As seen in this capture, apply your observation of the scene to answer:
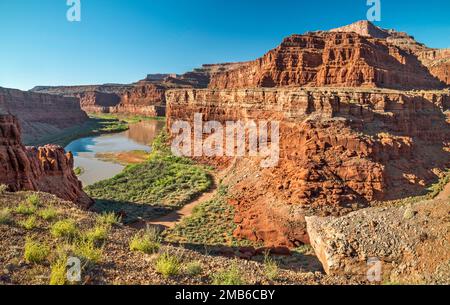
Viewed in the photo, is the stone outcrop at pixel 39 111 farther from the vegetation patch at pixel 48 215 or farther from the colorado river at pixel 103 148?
the vegetation patch at pixel 48 215

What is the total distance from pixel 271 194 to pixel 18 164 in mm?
15438

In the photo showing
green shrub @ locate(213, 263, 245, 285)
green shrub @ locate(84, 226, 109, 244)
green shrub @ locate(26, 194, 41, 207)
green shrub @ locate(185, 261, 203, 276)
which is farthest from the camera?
green shrub @ locate(26, 194, 41, 207)

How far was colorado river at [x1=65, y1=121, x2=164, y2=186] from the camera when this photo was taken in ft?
139

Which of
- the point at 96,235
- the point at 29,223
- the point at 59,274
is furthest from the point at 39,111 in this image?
the point at 59,274

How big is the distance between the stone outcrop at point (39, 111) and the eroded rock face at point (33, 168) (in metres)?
59.7

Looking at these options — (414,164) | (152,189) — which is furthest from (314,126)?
(152,189)

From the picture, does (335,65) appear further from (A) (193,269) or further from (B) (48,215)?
(A) (193,269)

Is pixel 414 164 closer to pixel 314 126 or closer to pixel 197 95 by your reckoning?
pixel 314 126

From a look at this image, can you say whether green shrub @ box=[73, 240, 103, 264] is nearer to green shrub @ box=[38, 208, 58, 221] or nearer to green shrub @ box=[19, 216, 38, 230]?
green shrub @ box=[19, 216, 38, 230]

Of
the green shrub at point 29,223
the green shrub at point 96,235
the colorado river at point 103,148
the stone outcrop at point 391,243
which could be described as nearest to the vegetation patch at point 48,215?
the green shrub at point 29,223

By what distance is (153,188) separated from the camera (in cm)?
3038

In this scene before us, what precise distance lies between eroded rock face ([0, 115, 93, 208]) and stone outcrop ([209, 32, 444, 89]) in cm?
3476

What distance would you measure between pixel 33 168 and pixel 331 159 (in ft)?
62.9

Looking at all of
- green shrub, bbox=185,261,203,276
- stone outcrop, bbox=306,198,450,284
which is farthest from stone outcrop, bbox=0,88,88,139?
green shrub, bbox=185,261,203,276
